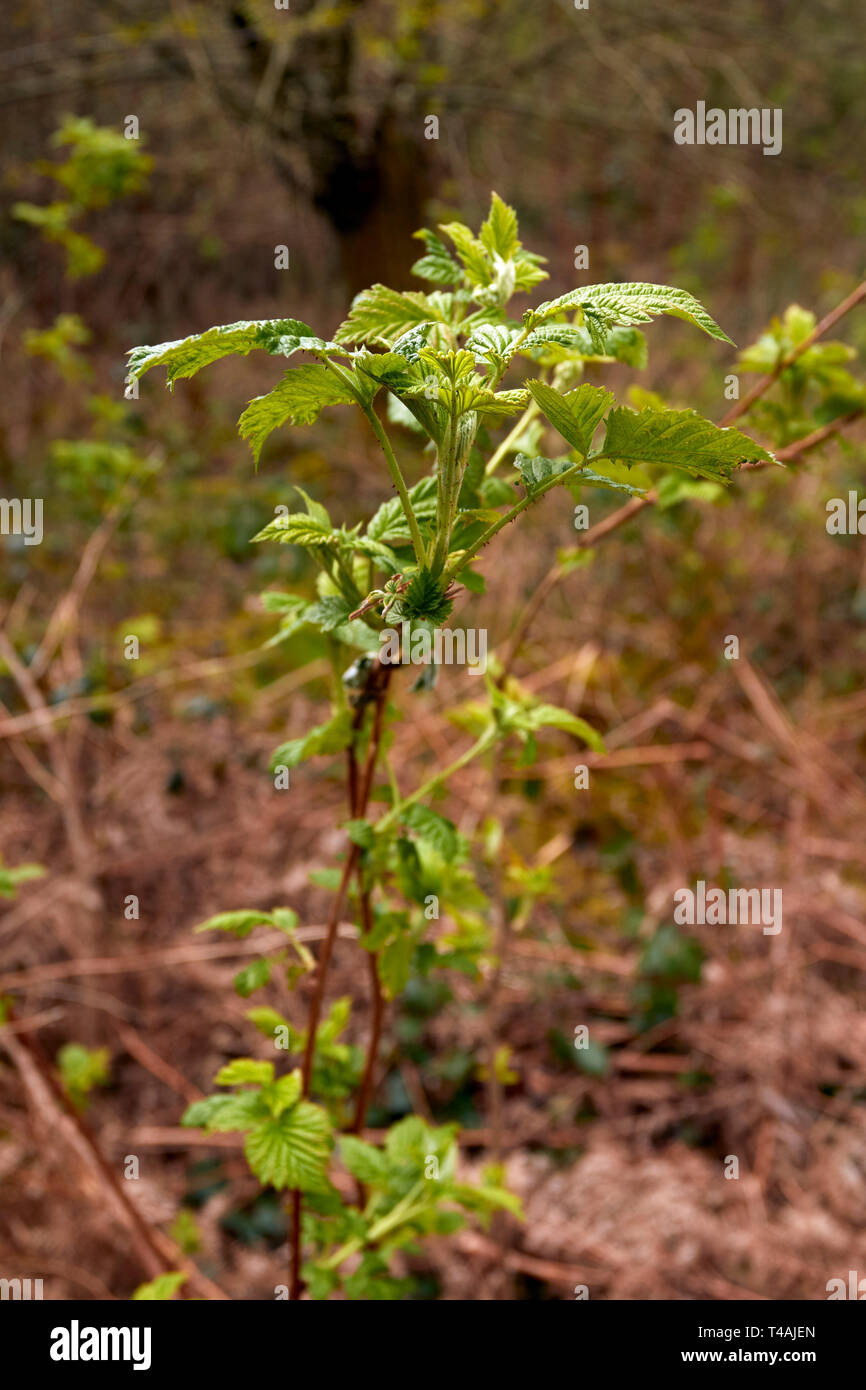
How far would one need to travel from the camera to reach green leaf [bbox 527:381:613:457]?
2.46ft

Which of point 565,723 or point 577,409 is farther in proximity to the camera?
point 565,723

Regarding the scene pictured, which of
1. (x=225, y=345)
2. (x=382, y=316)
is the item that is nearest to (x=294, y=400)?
(x=225, y=345)

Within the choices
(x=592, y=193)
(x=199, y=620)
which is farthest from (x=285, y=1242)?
(x=592, y=193)

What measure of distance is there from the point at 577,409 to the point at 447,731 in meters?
2.72

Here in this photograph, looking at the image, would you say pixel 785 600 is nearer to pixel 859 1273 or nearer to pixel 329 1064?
pixel 859 1273

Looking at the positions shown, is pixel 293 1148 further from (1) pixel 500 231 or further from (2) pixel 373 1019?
(1) pixel 500 231

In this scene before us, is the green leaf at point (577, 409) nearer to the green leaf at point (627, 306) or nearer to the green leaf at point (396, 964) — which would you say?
the green leaf at point (627, 306)

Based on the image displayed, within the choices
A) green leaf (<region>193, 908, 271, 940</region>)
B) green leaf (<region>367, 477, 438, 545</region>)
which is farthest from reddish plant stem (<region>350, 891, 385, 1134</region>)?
green leaf (<region>367, 477, 438, 545</region>)

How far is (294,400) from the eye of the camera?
2.51ft

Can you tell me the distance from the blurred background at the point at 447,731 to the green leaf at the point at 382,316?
21.2 inches

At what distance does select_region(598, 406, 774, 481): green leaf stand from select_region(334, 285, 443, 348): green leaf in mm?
247

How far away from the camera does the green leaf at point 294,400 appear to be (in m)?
0.75

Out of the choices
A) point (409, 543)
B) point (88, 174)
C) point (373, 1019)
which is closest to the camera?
point (409, 543)
